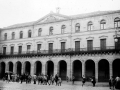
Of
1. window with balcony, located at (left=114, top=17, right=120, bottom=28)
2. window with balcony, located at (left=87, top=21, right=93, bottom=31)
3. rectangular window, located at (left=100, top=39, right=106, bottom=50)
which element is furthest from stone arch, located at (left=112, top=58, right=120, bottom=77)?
window with balcony, located at (left=87, top=21, right=93, bottom=31)

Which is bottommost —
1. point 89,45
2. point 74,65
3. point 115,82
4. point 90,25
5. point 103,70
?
point 115,82

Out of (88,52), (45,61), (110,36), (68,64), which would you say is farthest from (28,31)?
(110,36)

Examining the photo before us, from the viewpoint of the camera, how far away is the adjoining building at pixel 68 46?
3334 centimetres

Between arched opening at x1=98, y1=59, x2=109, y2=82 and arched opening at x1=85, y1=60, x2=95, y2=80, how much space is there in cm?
145

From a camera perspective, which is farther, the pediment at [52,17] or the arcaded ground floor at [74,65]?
the pediment at [52,17]

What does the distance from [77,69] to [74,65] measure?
1.09 meters

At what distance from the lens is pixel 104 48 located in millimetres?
33344

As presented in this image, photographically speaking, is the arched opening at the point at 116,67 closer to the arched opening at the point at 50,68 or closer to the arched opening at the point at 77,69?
the arched opening at the point at 77,69

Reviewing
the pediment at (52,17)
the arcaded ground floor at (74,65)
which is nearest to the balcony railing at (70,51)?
the arcaded ground floor at (74,65)

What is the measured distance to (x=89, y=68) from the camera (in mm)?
36281

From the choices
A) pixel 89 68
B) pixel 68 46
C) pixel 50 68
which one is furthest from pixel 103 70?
pixel 50 68

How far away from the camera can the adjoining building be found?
109ft

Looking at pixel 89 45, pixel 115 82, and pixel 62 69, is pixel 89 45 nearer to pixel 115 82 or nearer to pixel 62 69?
pixel 62 69

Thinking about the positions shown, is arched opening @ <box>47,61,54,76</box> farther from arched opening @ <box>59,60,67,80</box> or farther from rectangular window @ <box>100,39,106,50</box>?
rectangular window @ <box>100,39,106,50</box>
